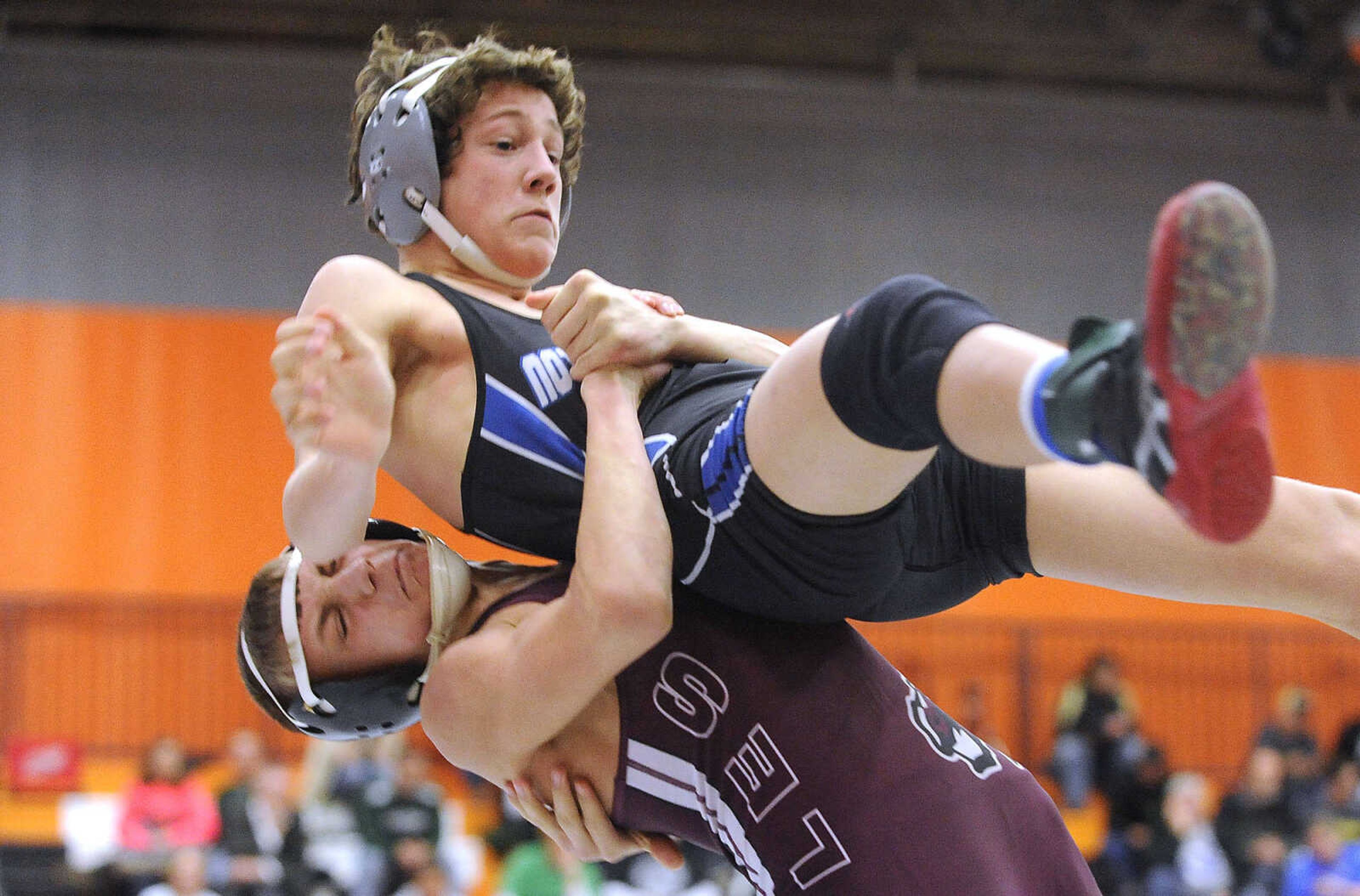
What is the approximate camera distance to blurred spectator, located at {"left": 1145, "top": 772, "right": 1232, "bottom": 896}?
894 centimetres

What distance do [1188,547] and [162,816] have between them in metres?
7.31

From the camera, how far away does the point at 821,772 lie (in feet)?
8.90

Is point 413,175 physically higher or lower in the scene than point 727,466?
higher

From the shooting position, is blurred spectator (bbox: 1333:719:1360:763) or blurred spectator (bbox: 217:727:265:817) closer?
blurred spectator (bbox: 217:727:265:817)

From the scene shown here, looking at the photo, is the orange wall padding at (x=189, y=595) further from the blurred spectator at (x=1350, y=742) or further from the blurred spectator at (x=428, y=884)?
the blurred spectator at (x=428, y=884)

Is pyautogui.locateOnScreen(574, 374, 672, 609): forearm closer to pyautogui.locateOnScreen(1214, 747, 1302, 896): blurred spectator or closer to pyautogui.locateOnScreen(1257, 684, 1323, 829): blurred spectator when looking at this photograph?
pyautogui.locateOnScreen(1214, 747, 1302, 896): blurred spectator

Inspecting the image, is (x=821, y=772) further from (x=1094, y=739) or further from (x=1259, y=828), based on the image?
(x=1094, y=739)

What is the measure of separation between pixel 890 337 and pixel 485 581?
1.21 metres

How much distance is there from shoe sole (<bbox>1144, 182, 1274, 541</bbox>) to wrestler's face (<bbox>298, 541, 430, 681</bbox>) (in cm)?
158

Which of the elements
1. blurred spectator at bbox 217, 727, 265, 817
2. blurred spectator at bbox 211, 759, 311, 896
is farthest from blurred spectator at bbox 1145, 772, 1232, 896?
blurred spectator at bbox 217, 727, 265, 817

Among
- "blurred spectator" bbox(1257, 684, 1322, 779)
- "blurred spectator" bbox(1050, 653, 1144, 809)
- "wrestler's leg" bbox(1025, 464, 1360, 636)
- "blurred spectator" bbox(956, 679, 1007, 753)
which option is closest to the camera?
"wrestler's leg" bbox(1025, 464, 1360, 636)

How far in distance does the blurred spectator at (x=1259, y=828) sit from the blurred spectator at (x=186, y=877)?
5.89 meters

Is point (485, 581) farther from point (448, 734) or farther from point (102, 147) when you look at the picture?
point (102, 147)

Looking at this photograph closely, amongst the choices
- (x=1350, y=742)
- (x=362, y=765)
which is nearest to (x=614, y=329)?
(x=362, y=765)
